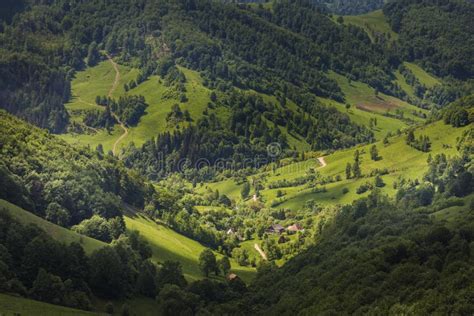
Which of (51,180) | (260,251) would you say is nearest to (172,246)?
(260,251)

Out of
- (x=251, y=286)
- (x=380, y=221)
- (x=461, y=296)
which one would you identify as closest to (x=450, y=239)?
(x=461, y=296)

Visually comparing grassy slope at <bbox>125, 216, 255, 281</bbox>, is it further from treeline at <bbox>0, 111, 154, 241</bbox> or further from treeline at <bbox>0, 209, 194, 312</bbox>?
treeline at <bbox>0, 209, 194, 312</bbox>

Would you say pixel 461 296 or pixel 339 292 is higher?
pixel 461 296

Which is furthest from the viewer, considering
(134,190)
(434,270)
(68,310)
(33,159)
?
(134,190)

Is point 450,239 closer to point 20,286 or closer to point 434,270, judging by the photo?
point 434,270

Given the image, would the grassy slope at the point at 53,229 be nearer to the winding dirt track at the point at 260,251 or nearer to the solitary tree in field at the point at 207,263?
the solitary tree in field at the point at 207,263

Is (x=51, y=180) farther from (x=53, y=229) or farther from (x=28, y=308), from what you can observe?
(x=28, y=308)
